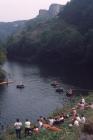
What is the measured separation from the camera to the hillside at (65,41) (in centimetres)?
14912

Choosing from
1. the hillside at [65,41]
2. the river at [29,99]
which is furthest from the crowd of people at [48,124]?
the hillside at [65,41]

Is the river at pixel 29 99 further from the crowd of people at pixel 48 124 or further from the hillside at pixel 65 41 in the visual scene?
the hillside at pixel 65 41

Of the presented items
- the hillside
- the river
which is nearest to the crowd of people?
the river

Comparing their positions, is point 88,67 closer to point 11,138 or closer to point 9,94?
point 9,94

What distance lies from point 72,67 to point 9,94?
50948mm

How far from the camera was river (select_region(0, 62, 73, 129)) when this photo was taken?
6420 centimetres

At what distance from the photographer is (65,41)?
514ft

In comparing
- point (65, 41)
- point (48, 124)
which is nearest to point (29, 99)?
point (48, 124)

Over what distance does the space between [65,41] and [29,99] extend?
7919cm

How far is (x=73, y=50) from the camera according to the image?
15050cm

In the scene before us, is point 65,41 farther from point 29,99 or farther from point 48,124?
point 48,124

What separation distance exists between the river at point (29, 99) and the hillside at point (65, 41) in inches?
1362

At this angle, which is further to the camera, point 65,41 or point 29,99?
Answer: point 65,41

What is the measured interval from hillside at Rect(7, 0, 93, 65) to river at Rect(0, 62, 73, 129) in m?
34.6
